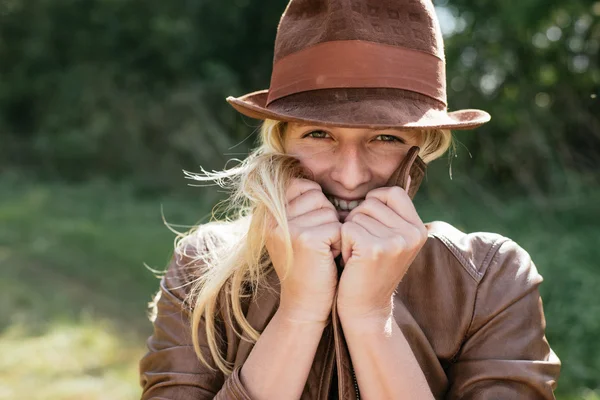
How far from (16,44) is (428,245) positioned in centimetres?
1561

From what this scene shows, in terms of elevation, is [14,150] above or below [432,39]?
above

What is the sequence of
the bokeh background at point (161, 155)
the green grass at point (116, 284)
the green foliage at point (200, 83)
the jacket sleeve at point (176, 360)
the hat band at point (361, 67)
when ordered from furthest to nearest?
the green foliage at point (200, 83) → the bokeh background at point (161, 155) → the green grass at point (116, 284) → the jacket sleeve at point (176, 360) → the hat band at point (361, 67)

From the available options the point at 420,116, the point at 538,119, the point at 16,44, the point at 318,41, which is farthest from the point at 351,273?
the point at 16,44

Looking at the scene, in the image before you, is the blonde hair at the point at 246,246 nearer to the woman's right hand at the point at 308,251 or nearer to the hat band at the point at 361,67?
the woman's right hand at the point at 308,251

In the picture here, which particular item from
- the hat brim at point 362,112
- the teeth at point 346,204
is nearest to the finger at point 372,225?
the teeth at point 346,204

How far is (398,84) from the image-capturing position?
1925 millimetres

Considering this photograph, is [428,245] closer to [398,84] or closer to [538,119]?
[398,84]

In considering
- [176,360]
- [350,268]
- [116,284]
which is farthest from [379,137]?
[116,284]

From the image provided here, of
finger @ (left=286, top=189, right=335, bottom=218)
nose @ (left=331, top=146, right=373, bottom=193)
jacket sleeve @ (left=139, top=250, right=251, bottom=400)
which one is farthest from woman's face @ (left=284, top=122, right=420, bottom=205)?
jacket sleeve @ (left=139, top=250, right=251, bottom=400)

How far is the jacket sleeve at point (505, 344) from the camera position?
6.29 ft

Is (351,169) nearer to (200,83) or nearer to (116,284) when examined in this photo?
(116,284)

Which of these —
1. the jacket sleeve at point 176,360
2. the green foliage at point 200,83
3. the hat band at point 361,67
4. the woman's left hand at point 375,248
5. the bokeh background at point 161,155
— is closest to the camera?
the woman's left hand at point 375,248

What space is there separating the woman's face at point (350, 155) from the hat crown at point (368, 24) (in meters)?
0.24

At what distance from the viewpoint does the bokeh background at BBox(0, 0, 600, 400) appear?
520 centimetres
